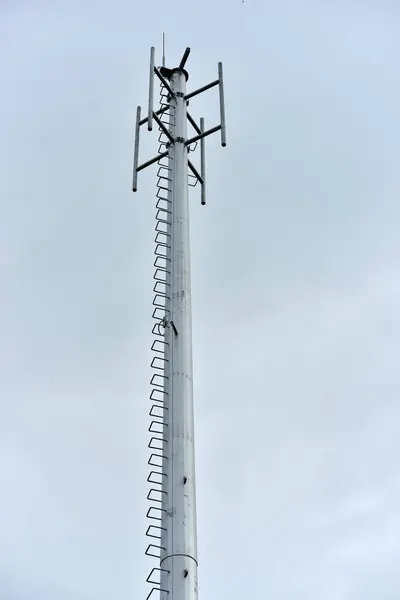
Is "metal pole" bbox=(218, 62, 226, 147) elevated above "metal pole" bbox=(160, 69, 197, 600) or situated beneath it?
elevated above

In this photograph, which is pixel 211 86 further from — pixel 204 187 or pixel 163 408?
pixel 163 408

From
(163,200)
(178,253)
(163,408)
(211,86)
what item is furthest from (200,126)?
(163,408)

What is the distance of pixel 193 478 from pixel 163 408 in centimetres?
188

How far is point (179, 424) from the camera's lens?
20188 mm

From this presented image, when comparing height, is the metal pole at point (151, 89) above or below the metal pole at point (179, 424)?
above

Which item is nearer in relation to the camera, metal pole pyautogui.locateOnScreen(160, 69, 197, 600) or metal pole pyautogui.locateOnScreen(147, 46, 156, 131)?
metal pole pyautogui.locateOnScreen(160, 69, 197, 600)

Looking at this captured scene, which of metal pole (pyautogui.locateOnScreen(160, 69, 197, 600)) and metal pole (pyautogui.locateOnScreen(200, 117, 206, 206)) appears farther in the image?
metal pole (pyautogui.locateOnScreen(200, 117, 206, 206))

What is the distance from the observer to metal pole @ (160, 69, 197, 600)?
18172 millimetres

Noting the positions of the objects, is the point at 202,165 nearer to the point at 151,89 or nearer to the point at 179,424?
the point at 151,89

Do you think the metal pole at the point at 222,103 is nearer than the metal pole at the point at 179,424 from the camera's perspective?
No

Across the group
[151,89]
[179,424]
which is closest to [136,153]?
[151,89]

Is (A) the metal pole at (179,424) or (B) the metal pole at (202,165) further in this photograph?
(B) the metal pole at (202,165)

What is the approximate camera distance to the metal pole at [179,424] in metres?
18.2

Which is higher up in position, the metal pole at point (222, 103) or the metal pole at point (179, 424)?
the metal pole at point (222, 103)
